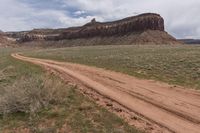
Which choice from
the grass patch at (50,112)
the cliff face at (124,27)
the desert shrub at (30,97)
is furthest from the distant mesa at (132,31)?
the grass patch at (50,112)

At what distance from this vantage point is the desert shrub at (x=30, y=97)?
12.1 meters

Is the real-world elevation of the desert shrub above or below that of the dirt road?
above

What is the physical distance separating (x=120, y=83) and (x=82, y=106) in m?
5.90

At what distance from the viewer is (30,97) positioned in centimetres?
1258

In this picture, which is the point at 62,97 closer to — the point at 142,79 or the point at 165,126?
the point at 165,126

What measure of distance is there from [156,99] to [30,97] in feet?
15.8

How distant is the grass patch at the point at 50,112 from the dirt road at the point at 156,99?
1179 millimetres

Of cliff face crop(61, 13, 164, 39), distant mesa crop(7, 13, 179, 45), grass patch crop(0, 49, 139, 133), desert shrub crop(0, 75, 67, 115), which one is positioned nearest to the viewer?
grass patch crop(0, 49, 139, 133)

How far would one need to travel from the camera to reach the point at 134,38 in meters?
133

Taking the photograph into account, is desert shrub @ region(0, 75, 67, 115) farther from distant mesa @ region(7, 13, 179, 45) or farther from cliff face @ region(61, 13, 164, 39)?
cliff face @ region(61, 13, 164, 39)

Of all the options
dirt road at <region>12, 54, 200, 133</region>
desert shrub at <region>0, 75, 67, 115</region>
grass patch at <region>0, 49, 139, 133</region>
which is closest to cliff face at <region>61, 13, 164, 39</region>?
dirt road at <region>12, 54, 200, 133</region>

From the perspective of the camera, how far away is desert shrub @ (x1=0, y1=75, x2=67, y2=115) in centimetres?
1210

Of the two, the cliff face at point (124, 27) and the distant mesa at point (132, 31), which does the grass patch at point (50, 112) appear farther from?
the cliff face at point (124, 27)

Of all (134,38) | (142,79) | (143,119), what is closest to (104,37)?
(134,38)
